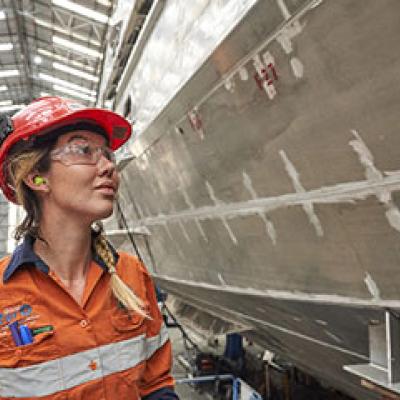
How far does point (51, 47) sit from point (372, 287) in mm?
14867

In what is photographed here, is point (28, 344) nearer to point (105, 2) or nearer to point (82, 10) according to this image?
point (105, 2)

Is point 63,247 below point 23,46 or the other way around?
below

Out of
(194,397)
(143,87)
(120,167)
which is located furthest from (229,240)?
(194,397)

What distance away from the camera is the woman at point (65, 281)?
130 cm

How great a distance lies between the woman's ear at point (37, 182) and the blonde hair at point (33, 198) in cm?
1

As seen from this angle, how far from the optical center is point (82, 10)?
35.5ft

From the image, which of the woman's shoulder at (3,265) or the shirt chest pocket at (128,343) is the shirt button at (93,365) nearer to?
the shirt chest pocket at (128,343)

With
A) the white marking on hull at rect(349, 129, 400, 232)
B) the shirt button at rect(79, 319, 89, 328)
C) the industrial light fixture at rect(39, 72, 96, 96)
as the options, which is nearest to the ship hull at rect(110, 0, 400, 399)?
the white marking on hull at rect(349, 129, 400, 232)

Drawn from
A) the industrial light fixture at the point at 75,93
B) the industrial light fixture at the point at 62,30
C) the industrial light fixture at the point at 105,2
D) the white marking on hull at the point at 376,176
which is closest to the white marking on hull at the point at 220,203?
the white marking on hull at the point at 376,176

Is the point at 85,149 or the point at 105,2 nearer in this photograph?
the point at 85,149

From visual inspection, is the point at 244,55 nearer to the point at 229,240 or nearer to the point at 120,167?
the point at 229,240

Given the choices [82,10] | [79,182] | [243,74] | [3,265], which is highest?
[82,10]

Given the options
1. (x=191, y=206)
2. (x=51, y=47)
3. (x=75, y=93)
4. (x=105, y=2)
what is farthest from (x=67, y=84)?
(x=191, y=206)

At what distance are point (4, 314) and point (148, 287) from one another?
474 mm
